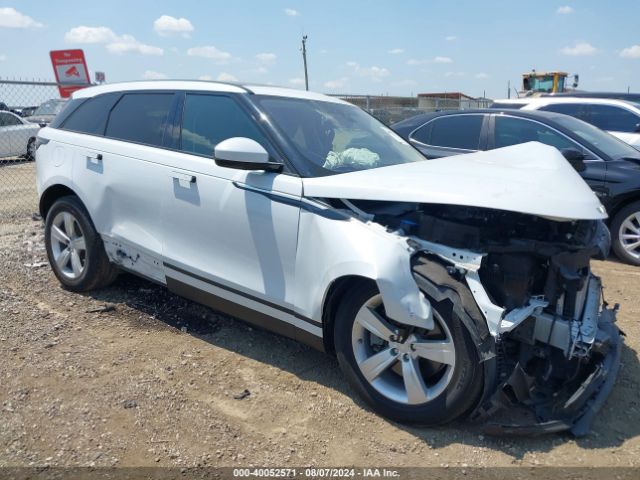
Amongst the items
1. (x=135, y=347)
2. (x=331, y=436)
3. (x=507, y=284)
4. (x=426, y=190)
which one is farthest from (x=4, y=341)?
(x=507, y=284)

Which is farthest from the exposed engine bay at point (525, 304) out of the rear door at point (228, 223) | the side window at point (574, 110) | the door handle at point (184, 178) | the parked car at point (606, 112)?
the side window at point (574, 110)

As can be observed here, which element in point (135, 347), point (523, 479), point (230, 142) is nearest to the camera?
point (523, 479)

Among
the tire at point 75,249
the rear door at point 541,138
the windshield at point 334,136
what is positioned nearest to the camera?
the windshield at point 334,136

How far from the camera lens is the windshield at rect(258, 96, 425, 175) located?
137 inches

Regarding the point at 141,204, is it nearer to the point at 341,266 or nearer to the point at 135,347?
the point at 135,347

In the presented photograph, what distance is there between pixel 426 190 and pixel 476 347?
2.70 feet

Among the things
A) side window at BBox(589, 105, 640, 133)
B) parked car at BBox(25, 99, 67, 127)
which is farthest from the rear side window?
parked car at BBox(25, 99, 67, 127)

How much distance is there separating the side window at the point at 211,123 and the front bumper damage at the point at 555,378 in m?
2.03

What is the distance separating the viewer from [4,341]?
389 cm

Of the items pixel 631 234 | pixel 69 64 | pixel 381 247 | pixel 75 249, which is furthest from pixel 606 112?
pixel 69 64

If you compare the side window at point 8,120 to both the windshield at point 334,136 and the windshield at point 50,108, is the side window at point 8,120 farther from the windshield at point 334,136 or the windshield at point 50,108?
the windshield at point 334,136

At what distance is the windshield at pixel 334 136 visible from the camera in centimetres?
348

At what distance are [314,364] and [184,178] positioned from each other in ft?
5.03

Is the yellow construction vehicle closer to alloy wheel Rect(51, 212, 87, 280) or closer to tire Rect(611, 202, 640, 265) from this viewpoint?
tire Rect(611, 202, 640, 265)
